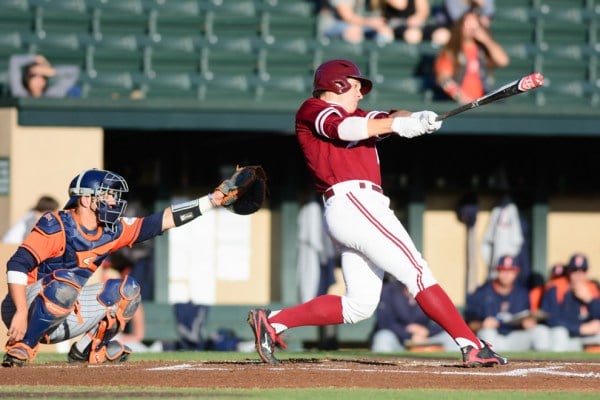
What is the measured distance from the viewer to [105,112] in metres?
12.5

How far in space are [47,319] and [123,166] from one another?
6687 millimetres

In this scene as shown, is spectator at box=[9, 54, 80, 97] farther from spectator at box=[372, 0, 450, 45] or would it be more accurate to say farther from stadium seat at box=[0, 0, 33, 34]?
spectator at box=[372, 0, 450, 45]

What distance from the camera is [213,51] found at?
43.8ft

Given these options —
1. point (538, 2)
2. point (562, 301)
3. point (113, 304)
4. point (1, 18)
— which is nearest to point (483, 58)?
point (538, 2)

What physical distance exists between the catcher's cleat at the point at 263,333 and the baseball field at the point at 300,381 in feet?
0.33

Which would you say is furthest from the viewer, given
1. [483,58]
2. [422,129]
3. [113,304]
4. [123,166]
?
[123,166]

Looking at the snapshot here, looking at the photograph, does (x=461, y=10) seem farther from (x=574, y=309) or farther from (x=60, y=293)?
(x=60, y=293)

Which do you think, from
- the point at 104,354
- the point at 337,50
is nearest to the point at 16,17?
the point at 337,50

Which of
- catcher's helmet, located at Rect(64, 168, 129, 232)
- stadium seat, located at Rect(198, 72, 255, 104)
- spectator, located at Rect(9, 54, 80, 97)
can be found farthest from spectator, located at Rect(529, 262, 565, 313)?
catcher's helmet, located at Rect(64, 168, 129, 232)

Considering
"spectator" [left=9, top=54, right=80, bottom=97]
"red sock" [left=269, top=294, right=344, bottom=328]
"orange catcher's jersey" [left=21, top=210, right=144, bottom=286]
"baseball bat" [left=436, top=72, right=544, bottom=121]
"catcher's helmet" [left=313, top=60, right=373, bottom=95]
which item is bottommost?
"red sock" [left=269, top=294, right=344, bottom=328]

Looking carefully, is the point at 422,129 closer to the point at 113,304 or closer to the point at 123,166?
the point at 113,304

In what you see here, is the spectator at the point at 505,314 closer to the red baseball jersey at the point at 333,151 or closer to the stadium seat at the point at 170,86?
the stadium seat at the point at 170,86

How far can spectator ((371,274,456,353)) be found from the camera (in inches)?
470

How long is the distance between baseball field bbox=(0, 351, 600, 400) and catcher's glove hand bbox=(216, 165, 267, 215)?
94cm
